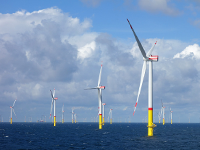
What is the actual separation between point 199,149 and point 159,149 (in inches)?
487

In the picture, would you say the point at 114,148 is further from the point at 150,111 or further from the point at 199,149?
the point at 199,149

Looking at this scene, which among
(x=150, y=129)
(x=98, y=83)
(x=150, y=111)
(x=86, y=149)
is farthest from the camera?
(x=98, y=83)

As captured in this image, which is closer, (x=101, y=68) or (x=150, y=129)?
(x=150, y=129)

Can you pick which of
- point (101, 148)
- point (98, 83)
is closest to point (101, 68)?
point (98, 83)

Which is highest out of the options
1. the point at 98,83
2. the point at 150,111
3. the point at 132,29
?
the point at 132,29

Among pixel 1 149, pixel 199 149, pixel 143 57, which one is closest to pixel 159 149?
pixel 199 149

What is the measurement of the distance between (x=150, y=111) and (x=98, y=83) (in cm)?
7652

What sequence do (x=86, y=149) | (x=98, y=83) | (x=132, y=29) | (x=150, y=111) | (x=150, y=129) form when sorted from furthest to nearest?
(x=98, y=83), (x=150, y=129), (x=150, y=111), (x=86, y=149), (x=132, y=29)

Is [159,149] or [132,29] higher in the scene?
[132,29]

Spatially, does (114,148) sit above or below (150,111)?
below

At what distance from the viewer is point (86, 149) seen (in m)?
74.9

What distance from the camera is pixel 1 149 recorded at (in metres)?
73.9

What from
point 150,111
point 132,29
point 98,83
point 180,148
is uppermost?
point 132,29

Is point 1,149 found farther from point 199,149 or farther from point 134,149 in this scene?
point 199,149
